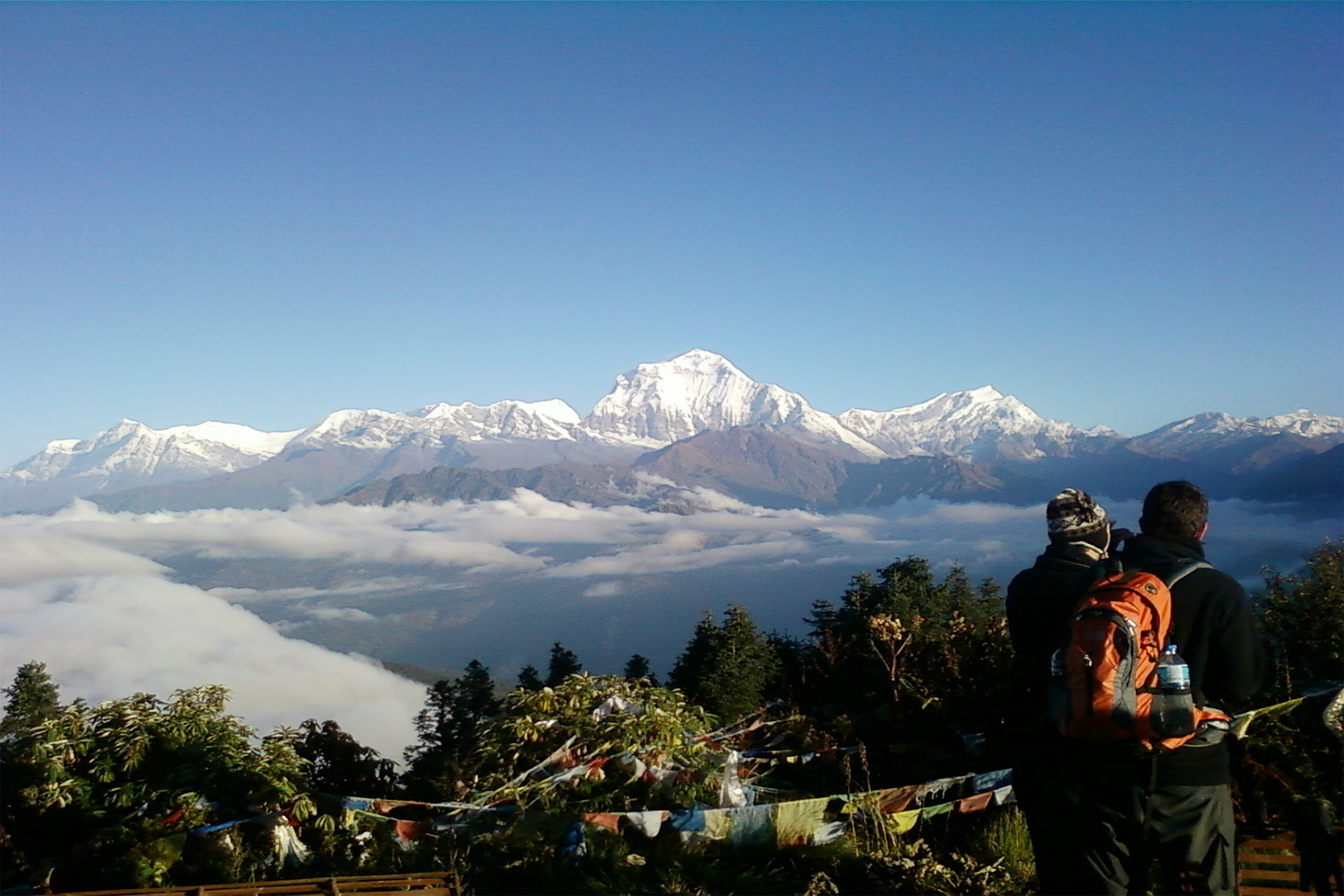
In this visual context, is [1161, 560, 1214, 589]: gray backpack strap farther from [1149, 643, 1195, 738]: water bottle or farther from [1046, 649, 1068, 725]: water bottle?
[1046, 649, 1068, 725]: water bottle

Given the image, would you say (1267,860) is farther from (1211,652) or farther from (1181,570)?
(1181,570)

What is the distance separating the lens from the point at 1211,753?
10.00 ft

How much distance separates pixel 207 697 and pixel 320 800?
136 cm

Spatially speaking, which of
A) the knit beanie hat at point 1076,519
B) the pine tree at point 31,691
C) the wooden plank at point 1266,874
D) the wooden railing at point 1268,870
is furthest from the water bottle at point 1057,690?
the pine tree at point 31,691

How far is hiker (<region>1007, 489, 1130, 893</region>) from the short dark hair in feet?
0.67

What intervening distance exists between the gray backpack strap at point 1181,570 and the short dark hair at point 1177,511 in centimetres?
15

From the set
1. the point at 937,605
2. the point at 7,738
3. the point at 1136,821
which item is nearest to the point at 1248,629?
the point at 1136,821

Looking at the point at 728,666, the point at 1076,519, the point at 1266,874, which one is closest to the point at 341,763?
the point at 728,666

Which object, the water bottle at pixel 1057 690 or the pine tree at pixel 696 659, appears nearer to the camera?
the water bottle at pixel 1057 690

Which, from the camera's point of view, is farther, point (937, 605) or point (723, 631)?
point (937, 605)

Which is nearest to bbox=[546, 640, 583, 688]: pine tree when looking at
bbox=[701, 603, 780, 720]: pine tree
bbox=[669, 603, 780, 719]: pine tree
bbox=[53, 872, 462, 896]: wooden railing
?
bbox=[669, 603, 780, 719]: pine tree

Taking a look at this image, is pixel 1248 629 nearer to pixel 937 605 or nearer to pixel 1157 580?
pixel 1157 580

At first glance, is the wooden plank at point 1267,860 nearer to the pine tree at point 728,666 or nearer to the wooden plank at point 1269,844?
the wooden plank at point 1269,844

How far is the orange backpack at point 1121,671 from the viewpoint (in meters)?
2.96
